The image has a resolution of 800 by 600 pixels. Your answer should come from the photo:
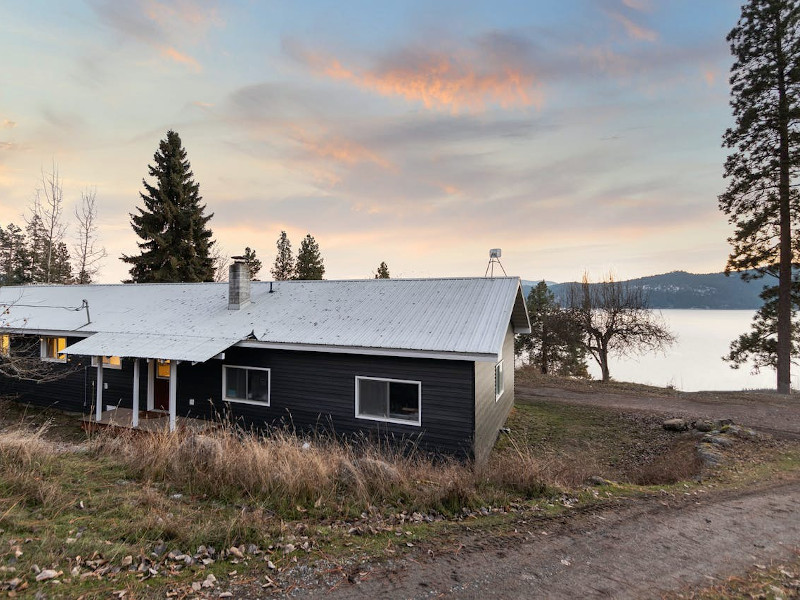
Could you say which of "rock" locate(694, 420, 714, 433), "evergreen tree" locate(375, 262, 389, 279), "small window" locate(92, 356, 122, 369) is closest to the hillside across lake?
"evergreen tree" locate(375, 262, 389, 279)

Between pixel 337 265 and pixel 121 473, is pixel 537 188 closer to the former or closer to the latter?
pixel 121 473

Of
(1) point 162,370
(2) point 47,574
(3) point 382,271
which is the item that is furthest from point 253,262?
(2) point 47,574

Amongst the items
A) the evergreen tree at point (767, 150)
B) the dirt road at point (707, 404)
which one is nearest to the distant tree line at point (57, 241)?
the dirt road at point (707, 404)

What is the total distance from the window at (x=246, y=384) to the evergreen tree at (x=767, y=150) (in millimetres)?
22590

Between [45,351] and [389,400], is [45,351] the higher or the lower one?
the higher one

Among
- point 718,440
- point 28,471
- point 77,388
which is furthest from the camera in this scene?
point 77,388

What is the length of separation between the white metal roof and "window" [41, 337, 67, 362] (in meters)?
0.64

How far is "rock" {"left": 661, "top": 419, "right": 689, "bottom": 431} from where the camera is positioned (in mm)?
12414

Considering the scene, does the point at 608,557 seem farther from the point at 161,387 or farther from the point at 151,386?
the point at 151,386

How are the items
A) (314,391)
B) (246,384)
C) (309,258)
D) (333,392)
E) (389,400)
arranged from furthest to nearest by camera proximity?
(309,258) → (246,384) → (314,391) → (333,392) → (389,400)

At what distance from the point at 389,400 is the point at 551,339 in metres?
21.4

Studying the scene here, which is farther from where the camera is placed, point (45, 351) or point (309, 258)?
point (309, 258)

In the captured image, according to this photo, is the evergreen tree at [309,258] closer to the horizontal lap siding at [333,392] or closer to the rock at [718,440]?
the horizontal lap siding at [333,392]

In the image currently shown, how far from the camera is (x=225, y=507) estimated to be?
16.8ft
